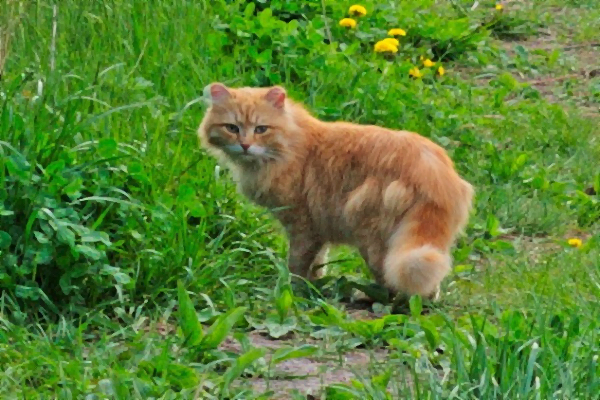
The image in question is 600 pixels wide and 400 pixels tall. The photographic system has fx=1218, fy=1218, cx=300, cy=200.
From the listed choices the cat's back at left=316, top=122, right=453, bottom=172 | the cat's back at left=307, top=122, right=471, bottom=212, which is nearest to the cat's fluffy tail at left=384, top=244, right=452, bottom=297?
the cat's back at left=307, top=122, right=471, bottom=212

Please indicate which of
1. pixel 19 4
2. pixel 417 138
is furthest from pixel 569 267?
pixel 19 4

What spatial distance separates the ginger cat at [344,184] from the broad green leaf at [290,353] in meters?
0.68

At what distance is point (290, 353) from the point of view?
4.14m

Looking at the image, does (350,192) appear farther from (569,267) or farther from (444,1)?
Result: (444,1)

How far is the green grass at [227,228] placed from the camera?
3.82 metres

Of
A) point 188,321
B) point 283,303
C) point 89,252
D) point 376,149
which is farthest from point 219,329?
point 376,149

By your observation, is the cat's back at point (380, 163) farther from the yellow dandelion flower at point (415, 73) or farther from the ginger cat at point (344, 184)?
the yellow dandelion flower at point (415, 73)

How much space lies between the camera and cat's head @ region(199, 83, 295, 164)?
530 centimetres

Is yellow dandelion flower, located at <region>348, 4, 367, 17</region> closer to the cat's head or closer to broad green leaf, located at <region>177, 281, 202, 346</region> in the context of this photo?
the cat's head

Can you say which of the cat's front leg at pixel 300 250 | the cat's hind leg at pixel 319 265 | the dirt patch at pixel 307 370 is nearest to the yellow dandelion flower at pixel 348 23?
the cat's hind leg at pixel 319 265

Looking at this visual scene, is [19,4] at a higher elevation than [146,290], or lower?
higher

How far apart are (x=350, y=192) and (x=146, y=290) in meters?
1.00

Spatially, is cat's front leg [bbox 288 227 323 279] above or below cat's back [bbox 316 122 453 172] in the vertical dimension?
below

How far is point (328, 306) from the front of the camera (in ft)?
15.1
